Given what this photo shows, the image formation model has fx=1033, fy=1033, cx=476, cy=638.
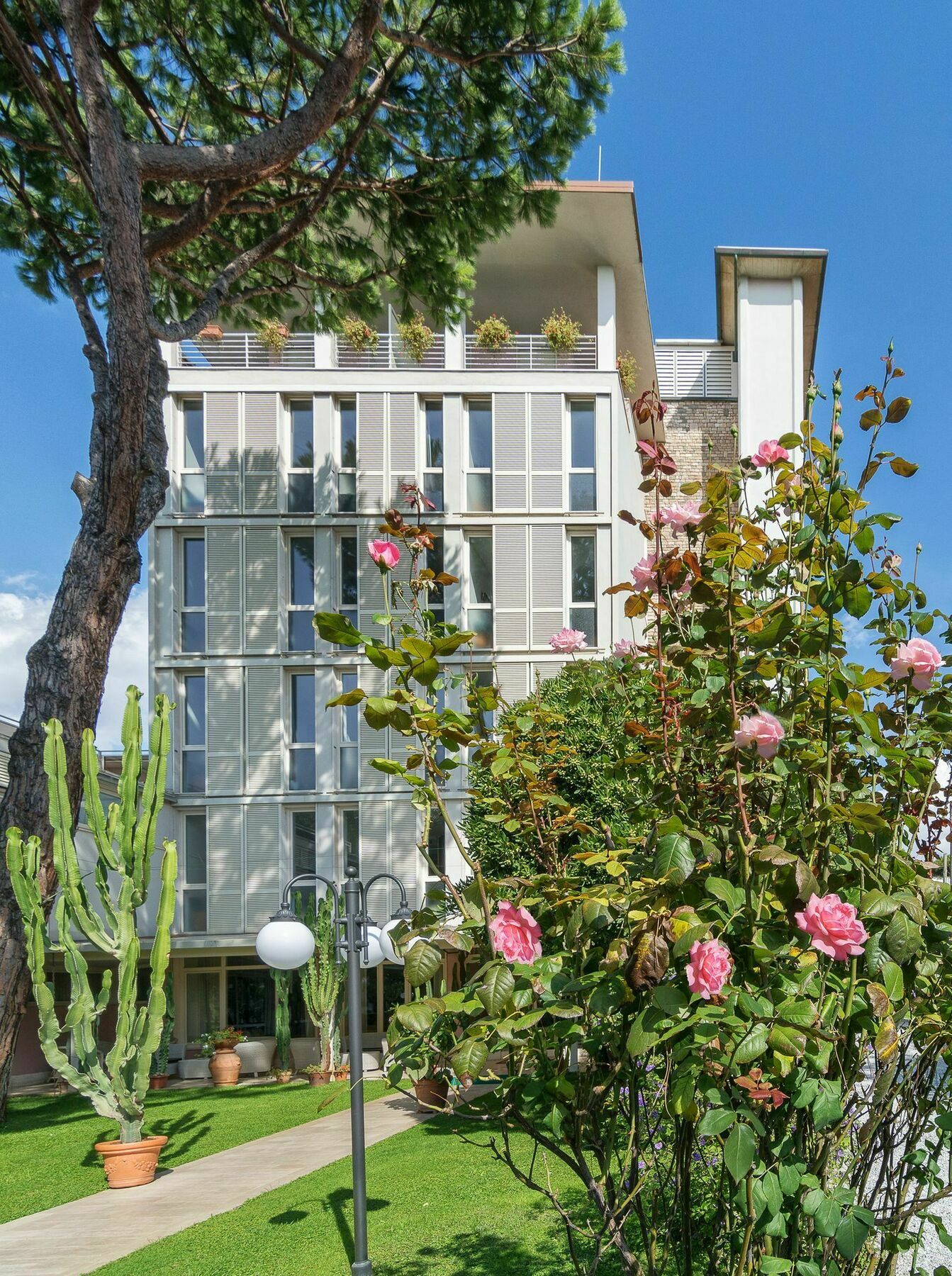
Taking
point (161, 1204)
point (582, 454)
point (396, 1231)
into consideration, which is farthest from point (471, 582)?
point (396, 1231)

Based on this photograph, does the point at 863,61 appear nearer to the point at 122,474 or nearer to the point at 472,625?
the point at 122,474

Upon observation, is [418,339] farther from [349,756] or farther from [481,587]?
[349,756]

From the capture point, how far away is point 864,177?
29.9ft

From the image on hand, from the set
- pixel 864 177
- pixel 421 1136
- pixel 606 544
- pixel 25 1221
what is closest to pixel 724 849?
pixel 864 177

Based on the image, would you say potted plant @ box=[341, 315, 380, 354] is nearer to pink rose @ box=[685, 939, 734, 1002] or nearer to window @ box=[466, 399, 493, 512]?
window @ box=[466, 399, 493, 512]

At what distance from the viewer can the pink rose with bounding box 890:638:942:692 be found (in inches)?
87.0

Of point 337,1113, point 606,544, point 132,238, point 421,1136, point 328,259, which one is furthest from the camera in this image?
point 606,544

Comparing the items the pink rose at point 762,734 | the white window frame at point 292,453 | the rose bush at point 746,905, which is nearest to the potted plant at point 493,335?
the white window frame at point 292,453

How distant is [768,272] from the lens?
22922 mm

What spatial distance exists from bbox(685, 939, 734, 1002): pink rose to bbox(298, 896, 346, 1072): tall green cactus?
1708cm

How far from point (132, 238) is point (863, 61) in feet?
22.2

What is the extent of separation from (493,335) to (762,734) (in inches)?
776

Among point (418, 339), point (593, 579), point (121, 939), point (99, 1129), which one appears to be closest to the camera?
point (121, 939)

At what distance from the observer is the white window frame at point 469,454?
68.5ft
